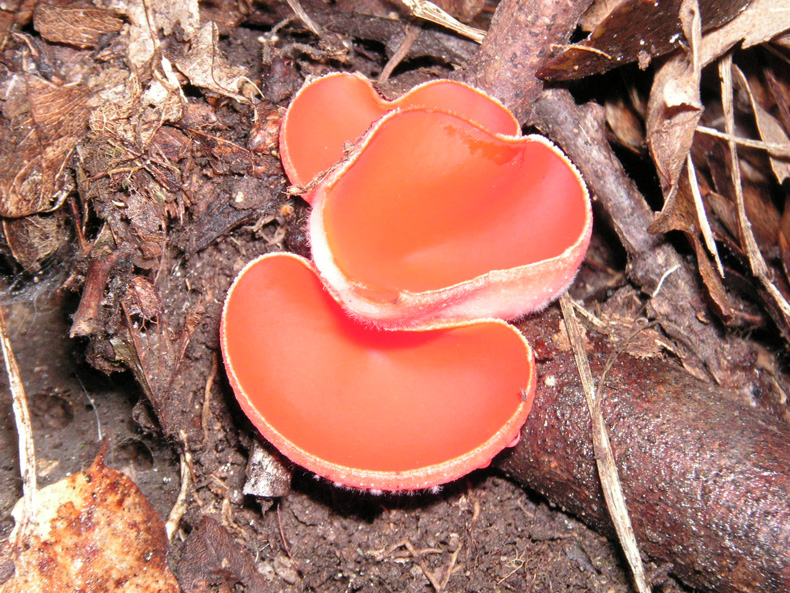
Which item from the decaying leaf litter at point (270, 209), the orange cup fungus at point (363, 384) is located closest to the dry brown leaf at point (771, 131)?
the decaying leaf litter at point (270, 209)

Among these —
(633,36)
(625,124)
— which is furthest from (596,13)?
(625,124)

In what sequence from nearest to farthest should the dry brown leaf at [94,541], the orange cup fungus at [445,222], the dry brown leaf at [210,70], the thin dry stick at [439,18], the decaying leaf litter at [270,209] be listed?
the orange cup fungus at [445,222], the dry brown leaf at [94,541], the decaying leaf litter at [270,209], the dry brown leaf at [210,70], the thin dry stick at [439,18]

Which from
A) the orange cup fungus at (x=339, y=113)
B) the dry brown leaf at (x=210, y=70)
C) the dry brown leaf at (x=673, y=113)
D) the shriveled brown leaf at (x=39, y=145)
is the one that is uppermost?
the dry brown leaf at (x=673, y=113)

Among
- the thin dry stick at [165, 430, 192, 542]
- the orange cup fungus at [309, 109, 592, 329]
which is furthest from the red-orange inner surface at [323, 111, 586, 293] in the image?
the thin dry stick at [165, 430, 192, 542]

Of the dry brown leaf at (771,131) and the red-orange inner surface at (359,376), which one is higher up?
the dry brown leaf at (771,131)

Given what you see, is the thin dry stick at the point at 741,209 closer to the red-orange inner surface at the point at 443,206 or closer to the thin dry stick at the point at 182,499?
the red-orange inner surface at the point at 443,206

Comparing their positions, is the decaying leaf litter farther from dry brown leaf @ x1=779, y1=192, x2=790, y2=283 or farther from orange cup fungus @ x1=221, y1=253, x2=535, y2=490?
orange cup fungus @ x1=221, y1=253, x2=535, y2=490

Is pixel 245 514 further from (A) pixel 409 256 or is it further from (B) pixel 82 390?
(A) pixel 409 256
